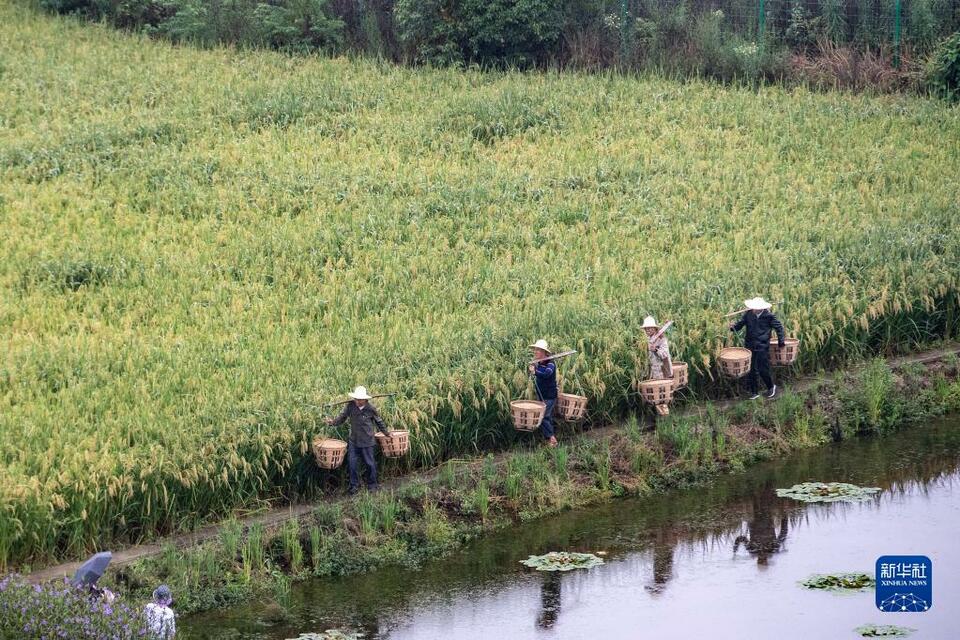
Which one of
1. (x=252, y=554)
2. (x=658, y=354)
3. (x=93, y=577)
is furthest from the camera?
(x=658, y=354)

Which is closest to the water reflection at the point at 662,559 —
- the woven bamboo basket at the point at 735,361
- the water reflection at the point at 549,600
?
the water reflection at the point at 549,600

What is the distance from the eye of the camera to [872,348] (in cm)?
1942

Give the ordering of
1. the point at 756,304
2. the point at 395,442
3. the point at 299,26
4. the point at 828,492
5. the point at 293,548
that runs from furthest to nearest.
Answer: the point at 299,26, the point at 756,304, the point at 828,492, the point at 395,442, the point at 293,548

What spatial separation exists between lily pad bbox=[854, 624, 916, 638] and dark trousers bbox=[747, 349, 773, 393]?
618 cm

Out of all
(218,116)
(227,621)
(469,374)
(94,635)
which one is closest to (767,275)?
(469,374)

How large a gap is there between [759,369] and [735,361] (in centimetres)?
77

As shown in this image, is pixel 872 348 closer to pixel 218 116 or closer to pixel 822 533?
pixel 822 533

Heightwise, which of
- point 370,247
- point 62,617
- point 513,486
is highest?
point 370,247

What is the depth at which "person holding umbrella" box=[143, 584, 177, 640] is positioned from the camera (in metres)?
10.9

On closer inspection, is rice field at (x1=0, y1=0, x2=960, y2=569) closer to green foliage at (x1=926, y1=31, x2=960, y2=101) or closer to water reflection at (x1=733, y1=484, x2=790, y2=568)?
green foliage at (x1=926, y1=31, x2=960, y2=101)

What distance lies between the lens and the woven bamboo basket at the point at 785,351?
17688mm

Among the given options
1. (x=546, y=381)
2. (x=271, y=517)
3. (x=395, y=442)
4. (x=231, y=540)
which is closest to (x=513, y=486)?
(x=395, y=442)

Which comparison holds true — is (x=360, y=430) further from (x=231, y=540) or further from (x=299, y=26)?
(x=299, y=26)

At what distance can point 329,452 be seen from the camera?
14.6 metres
